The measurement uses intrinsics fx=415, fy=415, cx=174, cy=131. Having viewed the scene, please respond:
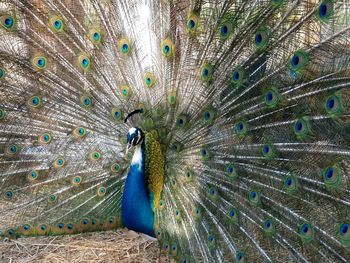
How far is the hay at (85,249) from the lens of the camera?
9.42 feet

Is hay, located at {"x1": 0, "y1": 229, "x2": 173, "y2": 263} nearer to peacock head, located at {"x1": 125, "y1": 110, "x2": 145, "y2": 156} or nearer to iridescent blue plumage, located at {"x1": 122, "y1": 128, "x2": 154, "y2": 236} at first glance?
iridescent blue plumage, located at {"x1": 122, "y1": 128, "x2": 154, "y2": 236}

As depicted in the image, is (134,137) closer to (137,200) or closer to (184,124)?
(184,124)

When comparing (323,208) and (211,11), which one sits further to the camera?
(211,11)

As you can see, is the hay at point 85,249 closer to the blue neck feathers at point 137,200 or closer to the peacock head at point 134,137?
the blue neck feathers at point 137,200

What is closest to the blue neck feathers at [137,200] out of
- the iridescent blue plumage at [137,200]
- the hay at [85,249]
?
the iridescent blue plumage at [137,200]

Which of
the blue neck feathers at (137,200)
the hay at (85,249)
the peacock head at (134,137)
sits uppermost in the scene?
the peacock head at (134,137)

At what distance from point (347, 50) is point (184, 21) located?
0.96 m

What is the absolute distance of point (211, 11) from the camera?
2.14 m

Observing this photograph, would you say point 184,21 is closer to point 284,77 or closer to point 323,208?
point 284,77

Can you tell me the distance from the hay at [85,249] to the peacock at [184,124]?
0.35 feet

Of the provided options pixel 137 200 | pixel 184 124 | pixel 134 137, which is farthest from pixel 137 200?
pixel 184 124

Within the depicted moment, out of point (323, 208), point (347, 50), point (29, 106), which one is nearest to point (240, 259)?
point (323, 208)

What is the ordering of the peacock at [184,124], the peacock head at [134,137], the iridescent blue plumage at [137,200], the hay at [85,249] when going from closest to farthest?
the peacock at [184,124] → the peacock head at [134,137] → the iridescent blue plumage at [137,200] → the hay at [85,249]

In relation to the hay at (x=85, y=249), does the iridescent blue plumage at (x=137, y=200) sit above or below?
above
